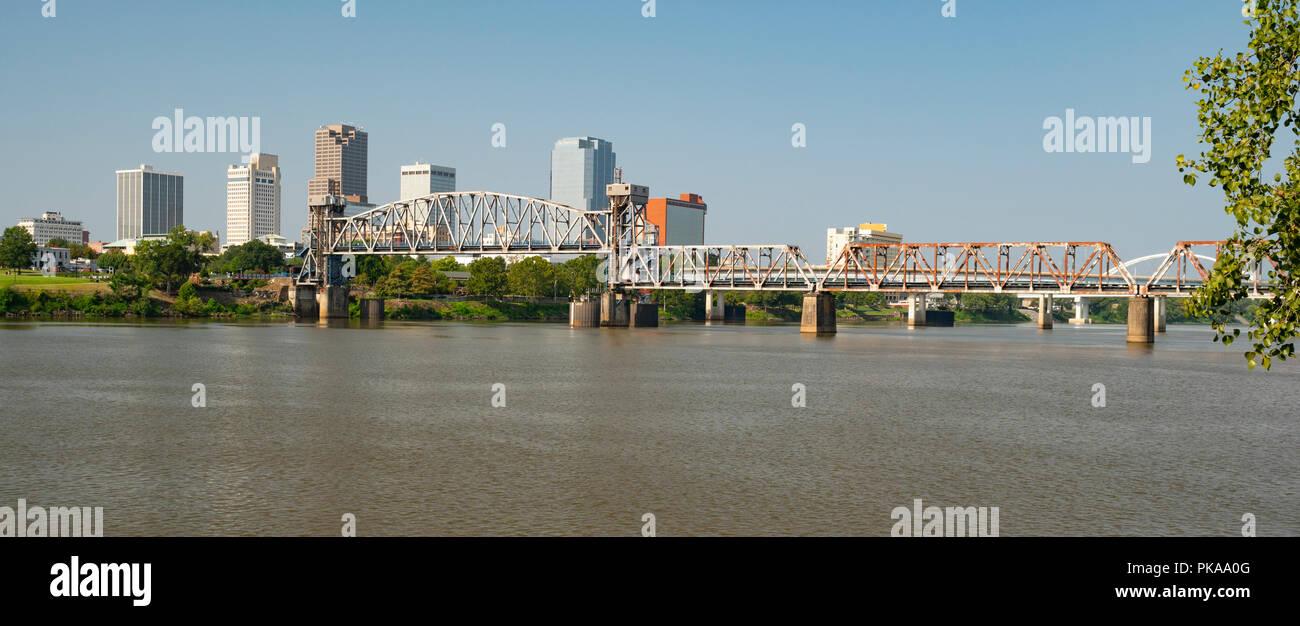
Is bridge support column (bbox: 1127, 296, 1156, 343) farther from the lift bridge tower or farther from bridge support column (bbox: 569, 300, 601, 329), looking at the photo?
bridge support column (bbox: 569, 300, 601, 329)

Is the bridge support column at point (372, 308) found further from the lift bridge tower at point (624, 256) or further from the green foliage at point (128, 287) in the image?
the lift bridge tower at point (624, 256)

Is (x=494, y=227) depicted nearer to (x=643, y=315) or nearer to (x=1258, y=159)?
(x=643, y=315)

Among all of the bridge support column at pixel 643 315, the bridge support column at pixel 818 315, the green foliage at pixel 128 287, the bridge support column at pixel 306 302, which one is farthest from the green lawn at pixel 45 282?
the bridge support column at pixel 818 315

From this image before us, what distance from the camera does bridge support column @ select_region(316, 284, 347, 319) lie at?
189m

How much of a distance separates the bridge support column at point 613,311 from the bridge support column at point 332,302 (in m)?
55.3

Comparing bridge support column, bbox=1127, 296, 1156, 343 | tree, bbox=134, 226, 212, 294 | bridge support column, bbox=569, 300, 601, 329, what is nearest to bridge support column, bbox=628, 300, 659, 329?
bridge support column, bbox=569, 300, 601, 329

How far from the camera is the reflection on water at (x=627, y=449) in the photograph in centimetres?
2288

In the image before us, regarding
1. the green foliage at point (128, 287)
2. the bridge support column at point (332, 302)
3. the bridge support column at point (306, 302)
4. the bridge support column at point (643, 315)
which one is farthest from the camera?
the bridge support column at point (306, 302)

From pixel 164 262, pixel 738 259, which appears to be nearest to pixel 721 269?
pixel 738 259

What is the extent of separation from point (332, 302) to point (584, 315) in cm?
5476

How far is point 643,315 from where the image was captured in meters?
172

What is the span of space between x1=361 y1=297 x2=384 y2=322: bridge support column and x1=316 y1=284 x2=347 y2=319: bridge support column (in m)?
4.20

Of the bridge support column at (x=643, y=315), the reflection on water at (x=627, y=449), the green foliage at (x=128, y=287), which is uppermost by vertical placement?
the green foliage at (x=128, y=287)
